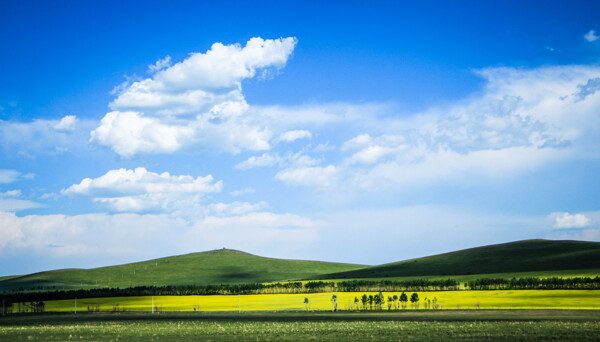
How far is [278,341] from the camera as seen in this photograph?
38.2 metres

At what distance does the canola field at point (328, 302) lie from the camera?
75.0 meters

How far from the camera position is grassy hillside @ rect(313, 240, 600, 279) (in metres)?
138

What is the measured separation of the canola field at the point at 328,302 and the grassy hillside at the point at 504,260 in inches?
2043

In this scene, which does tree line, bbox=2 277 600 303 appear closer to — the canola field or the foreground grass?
the canola field

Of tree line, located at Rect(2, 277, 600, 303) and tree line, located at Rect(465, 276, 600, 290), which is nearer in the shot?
tree line, located at Rect(465, 276, 600, 290)

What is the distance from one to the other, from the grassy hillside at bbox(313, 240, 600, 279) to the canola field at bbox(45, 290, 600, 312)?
51897mm

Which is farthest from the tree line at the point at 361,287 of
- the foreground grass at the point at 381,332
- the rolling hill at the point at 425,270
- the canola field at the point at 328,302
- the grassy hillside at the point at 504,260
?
the foreground grass at the point at 381,332

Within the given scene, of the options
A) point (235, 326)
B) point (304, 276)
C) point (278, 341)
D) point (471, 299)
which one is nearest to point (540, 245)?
point (304, 276)

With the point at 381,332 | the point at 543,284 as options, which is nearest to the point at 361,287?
the point at 543,284

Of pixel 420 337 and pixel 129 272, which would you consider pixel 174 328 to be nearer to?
pixel 420 337

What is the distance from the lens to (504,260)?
156m

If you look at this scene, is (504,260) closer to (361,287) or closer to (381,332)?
(361,287)

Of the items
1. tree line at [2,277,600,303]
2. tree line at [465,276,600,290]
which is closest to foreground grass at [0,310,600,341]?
tree line at [465,276,600,290]

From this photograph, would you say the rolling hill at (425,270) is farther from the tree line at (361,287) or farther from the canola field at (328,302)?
the canola field at (328,302)
